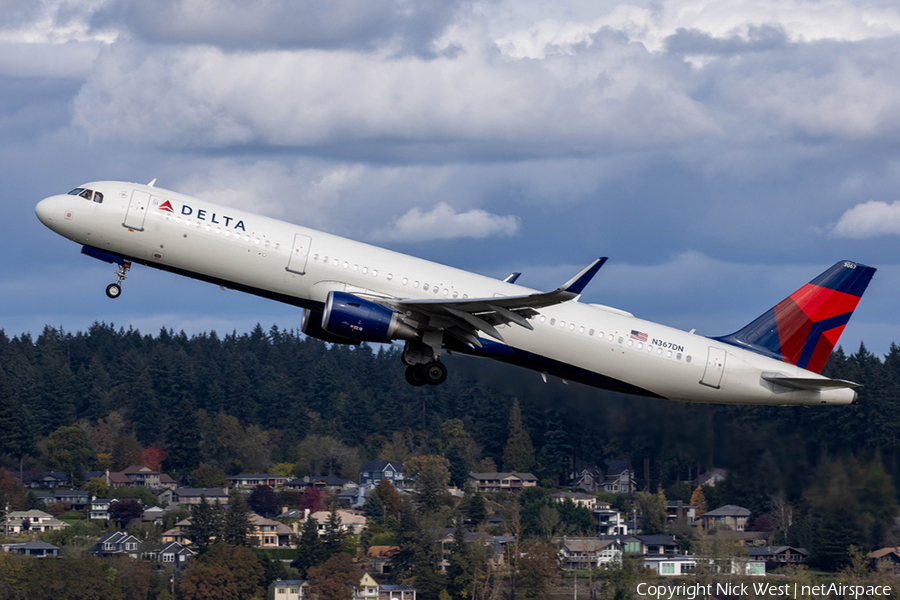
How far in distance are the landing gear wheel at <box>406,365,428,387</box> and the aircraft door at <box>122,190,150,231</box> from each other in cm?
1232

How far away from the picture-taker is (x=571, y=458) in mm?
131875

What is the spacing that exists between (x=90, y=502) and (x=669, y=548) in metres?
90.4

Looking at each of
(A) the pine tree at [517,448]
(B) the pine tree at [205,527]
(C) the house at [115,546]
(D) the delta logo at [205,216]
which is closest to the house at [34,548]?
(C) the house at [115,546]

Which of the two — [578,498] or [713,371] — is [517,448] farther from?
[713,371]

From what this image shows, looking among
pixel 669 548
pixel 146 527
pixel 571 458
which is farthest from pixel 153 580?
pixel 669 548

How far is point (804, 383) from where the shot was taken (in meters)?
53.5

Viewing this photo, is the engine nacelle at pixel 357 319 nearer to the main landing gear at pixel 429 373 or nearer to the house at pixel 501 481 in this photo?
the main landing gear at pixel 429 373

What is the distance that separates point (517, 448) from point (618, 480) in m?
28.1

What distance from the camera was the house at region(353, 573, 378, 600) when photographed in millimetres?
118662

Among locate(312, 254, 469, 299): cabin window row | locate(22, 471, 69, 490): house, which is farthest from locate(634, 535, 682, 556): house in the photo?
locate(22, 471, 69, 490): house

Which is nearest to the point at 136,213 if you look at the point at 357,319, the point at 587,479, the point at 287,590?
the point at 357,319

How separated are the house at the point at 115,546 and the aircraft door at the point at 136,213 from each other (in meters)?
97.1

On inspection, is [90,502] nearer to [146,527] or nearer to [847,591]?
[146,527]

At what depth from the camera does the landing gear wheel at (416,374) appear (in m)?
50.2
